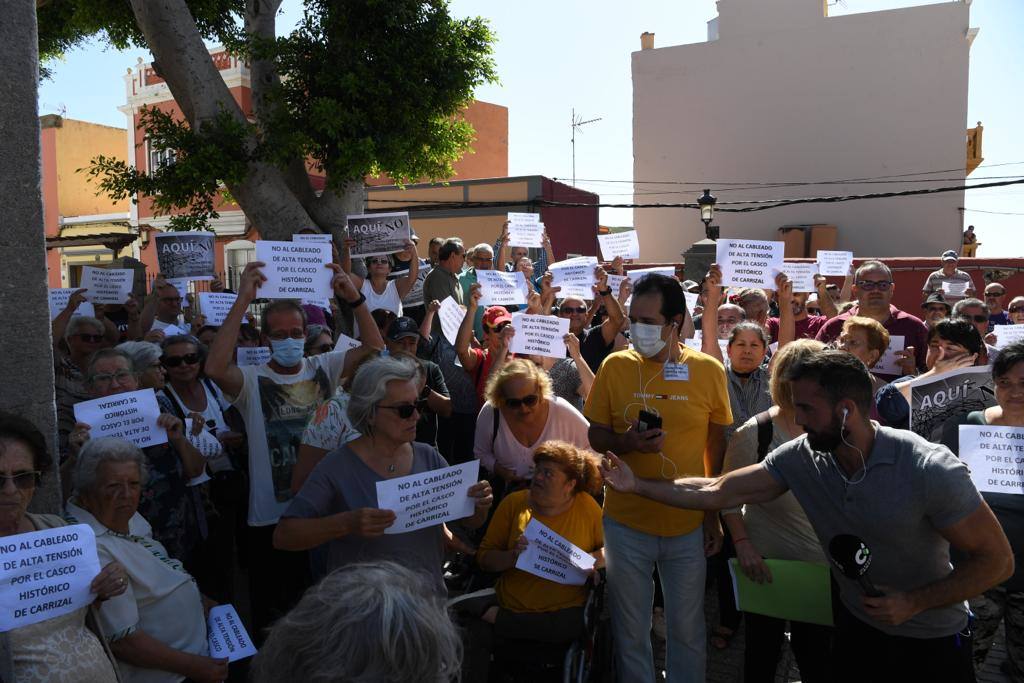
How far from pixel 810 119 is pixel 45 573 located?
3120 cm

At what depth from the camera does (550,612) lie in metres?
3.50

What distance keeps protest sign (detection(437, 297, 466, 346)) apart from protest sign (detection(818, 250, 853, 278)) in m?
3.70

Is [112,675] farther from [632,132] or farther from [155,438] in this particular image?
[632,132]

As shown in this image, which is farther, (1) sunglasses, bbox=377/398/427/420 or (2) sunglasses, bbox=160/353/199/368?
(2) sunglasses, bbox=160/353/199/368

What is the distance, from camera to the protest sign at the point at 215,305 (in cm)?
580

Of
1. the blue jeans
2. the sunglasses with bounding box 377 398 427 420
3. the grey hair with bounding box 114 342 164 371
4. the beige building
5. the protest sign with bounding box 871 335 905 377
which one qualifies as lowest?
the blue jeans

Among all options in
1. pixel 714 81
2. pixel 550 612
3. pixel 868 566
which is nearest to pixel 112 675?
pixel 550 612

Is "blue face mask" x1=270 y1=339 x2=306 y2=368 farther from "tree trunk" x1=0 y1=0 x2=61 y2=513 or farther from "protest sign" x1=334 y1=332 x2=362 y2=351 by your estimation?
"tree trunk" x1=0 y1=0 x2=61 y2=513

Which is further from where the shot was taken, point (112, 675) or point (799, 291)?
point (799, 291)

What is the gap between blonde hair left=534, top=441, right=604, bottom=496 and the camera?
143 inches

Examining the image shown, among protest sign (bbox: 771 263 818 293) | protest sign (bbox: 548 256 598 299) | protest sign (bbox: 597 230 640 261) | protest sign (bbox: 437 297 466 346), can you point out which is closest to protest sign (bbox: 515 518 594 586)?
protest sign (bbox: 437 297 466 346)

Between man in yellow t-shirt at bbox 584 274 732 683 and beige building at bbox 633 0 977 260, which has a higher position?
beige building at bbox 633 0 977 260

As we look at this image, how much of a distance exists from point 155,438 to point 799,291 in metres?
5.50

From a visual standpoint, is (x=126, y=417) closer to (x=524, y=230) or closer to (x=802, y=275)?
(x=524, y=230)
